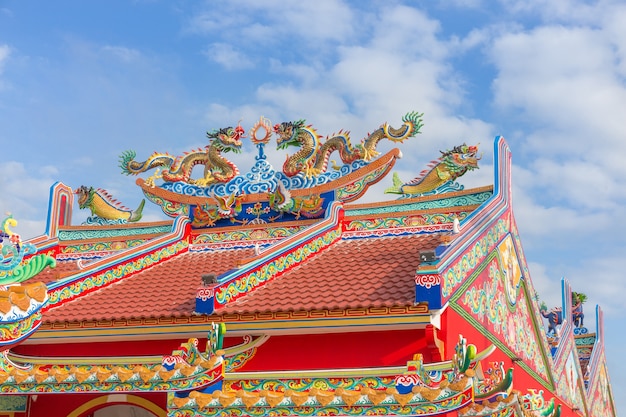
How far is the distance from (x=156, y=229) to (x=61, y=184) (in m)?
2.43

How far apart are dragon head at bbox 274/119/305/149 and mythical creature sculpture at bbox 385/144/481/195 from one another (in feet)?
7.08

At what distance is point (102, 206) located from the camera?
55.4 ft

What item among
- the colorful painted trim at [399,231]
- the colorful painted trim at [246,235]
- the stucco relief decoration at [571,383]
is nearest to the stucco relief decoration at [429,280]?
the colorful painted trim at [399,231]

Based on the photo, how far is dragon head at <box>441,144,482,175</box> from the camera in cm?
1436

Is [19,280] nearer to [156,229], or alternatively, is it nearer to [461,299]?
[461,299]

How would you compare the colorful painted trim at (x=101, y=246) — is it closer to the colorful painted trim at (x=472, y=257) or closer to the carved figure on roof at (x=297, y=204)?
the carved figure on roof at (x=297, y=204)

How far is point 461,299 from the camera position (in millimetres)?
11656

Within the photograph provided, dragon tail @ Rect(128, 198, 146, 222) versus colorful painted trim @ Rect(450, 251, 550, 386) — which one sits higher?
dragon tail @ Rect(128, 198, 146, 222)

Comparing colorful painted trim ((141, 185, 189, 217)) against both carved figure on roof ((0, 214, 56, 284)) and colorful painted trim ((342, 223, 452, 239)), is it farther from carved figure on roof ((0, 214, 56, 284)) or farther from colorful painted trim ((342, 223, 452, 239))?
carved figure on roof ((0, 214, 56, 284))

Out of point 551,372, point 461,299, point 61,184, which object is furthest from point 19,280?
point 551,372

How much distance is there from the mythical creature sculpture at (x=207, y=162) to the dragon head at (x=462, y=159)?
4001mm

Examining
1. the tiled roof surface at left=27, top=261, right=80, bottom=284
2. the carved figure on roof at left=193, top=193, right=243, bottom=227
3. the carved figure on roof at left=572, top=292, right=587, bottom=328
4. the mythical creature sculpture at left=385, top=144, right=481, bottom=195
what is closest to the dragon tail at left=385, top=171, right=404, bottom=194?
the mythical creature sculpture at left=385, top=144, right=481, bottom=195

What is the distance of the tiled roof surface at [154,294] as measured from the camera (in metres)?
12.5

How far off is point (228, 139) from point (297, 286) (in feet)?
15.6
